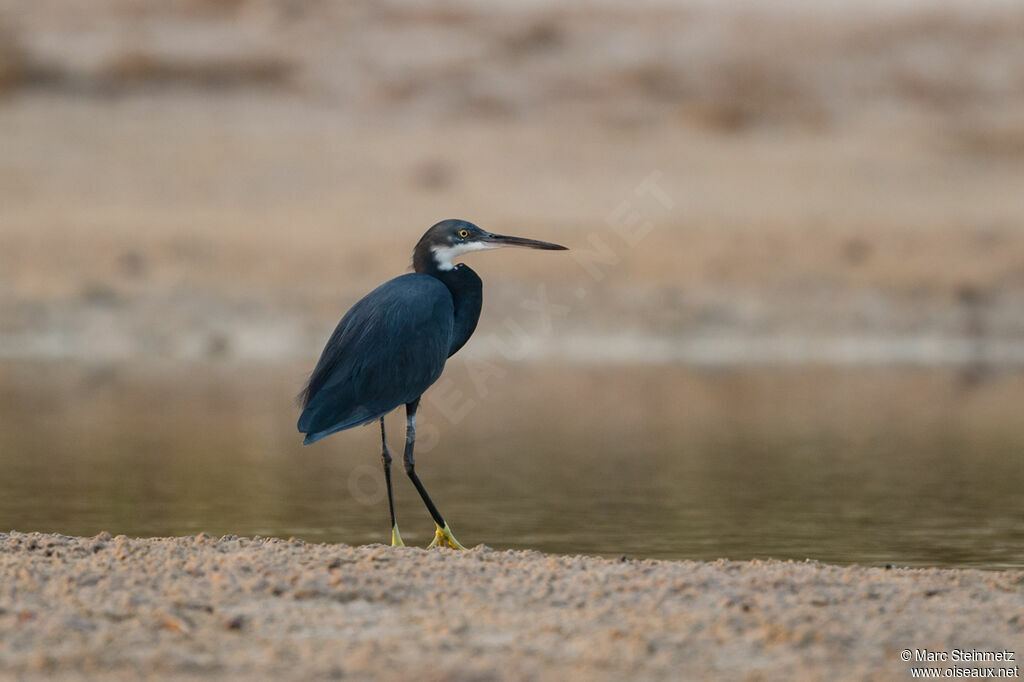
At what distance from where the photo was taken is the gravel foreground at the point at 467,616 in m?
6.52

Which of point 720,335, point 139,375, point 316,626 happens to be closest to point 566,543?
point 316,626

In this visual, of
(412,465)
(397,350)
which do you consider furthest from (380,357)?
(412,465)

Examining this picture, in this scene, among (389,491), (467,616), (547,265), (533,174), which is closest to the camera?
(467,616)

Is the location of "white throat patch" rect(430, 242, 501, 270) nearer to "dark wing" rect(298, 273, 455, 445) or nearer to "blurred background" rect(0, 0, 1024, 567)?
"dark wing" rect(298, 273, 455, 445)

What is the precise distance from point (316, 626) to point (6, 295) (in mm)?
29781

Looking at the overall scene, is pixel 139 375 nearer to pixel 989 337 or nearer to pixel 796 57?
pixel 989 337

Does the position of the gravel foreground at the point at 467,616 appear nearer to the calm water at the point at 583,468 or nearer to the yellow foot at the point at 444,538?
the yellow foot at the point at 444,538

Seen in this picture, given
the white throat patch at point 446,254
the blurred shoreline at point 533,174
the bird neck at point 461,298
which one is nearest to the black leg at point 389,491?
the bird neck at point 461,298

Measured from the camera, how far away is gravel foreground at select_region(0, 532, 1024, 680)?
6.52 meters

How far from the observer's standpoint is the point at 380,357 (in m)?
9.87

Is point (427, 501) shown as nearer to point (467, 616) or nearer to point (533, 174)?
point (467, 616)

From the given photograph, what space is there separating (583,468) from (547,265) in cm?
2089

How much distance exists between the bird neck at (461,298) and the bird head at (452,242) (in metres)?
0.06

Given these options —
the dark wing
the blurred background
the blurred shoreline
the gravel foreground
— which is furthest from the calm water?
the blurred shoreline
